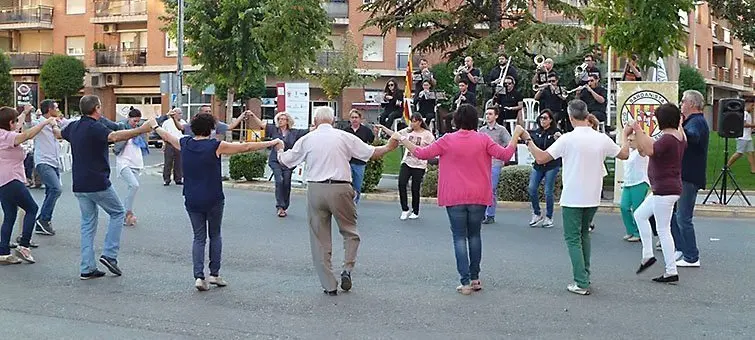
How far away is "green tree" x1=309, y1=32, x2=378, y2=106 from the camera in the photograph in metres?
47.7

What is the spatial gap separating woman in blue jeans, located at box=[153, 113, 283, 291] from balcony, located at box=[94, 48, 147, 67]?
47.3 m

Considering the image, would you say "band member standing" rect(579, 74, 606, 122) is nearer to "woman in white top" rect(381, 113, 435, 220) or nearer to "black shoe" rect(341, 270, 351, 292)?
"woman in white top" rect(381, 113, 435, 220)

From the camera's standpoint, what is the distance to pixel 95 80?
54.4m

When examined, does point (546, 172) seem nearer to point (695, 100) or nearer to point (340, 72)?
point (695, 100)

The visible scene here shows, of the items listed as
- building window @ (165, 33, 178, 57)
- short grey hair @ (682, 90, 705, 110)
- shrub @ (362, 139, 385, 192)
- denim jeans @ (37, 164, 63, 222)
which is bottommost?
shrub @ (362, 139, 385, 192)

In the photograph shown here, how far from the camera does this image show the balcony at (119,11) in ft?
174

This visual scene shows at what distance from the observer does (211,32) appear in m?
35.4

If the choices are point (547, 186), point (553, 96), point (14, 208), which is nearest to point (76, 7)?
point (553, 96)

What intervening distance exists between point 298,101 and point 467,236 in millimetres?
15263

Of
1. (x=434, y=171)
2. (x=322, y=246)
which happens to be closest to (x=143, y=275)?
(x=322, y=246)

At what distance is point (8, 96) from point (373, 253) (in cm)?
4407

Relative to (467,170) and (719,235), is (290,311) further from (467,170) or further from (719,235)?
(719,235)

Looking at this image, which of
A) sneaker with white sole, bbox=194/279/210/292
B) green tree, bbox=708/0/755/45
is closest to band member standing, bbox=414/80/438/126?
sneaker with white sole, bbox=194/279/210/292

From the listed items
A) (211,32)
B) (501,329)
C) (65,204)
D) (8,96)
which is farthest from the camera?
(8,96)
